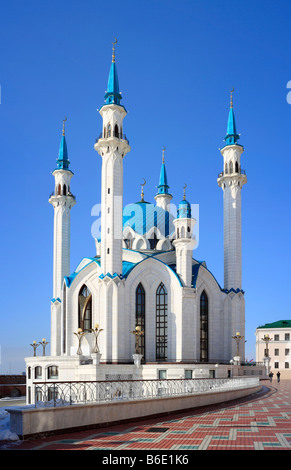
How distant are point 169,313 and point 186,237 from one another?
6364 millimetres

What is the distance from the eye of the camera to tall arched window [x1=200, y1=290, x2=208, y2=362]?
4500 cm

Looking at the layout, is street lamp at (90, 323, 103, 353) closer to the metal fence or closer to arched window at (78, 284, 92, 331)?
arched window at (78, 284, 92, 331)

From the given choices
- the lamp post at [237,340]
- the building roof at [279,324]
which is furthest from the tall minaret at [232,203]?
the building roof at [279,324]

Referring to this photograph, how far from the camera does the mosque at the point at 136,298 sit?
39.8 meters

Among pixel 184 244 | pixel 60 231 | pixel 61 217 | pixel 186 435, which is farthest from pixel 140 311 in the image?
pixel 186 435

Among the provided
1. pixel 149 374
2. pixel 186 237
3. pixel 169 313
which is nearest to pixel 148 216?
pixel 186 237

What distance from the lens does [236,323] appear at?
4528 centimetres

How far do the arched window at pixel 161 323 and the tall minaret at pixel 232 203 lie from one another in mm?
6574

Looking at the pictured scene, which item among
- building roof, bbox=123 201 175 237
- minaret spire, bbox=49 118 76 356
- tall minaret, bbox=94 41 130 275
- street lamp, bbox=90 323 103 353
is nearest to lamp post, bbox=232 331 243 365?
tall minaret, bbox=94 41 130 275

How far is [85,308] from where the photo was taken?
4403 centimetres

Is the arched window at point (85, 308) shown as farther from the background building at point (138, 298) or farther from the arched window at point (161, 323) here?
the arched window at point (161, 323)

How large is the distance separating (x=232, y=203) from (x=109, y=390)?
34461mm

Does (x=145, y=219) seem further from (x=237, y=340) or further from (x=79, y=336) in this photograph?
(x=237, y=340)
